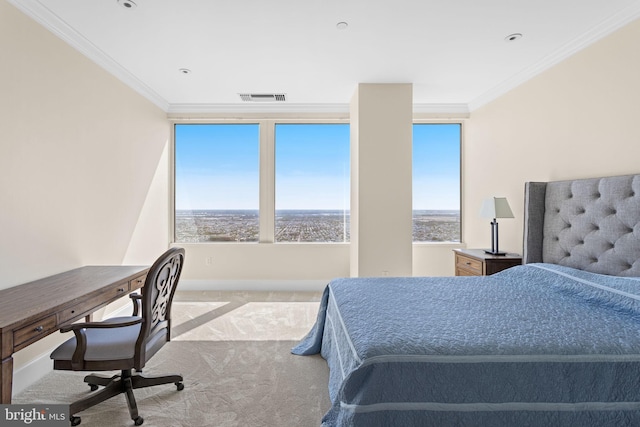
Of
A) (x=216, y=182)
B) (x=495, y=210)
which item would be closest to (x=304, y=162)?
(x=216, y=182)

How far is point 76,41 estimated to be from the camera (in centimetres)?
264

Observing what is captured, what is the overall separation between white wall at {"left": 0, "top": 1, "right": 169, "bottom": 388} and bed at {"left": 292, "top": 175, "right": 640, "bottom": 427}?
220 centimetres

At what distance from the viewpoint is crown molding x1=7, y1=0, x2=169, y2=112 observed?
2.21 metres

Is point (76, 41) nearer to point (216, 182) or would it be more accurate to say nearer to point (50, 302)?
point (50, 302)

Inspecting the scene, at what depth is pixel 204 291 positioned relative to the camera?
4500 mm

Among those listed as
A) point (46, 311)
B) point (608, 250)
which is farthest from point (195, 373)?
point (608, 250)

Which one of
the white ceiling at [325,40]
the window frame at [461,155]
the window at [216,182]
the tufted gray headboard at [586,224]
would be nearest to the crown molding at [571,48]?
the white ceiling at [325,40]

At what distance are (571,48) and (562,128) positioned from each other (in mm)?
660

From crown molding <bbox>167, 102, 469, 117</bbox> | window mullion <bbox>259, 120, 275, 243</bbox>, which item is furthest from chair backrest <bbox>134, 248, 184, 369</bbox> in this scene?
crown molding <bbox>167, 102, 469, 117</bbox>

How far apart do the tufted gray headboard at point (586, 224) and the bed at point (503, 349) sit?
0.01m

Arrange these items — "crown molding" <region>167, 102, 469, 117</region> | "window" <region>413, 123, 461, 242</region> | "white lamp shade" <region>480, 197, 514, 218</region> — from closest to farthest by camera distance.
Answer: "white lamp shade" <region>480, 197, 514, 218</region> → "crown molding" <region>167, 102, 469, 117</region> → "window" <region>413, 123, 461, 242</region>

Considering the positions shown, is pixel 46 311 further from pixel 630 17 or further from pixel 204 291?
pixel 630 17

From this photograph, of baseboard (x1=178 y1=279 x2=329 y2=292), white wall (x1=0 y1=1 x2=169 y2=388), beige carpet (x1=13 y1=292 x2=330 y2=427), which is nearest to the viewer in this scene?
beige carpet (x1=13 y1=292 x2=330 y2=427)

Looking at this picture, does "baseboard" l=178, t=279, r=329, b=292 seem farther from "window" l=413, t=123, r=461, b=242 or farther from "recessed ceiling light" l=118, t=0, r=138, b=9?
"recessed ceiling light" l=118, t=0, r=138, b=9
